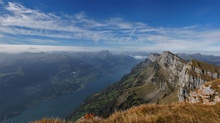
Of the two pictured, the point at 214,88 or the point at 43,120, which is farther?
the point at 214,88

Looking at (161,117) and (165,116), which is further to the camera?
(165,116)

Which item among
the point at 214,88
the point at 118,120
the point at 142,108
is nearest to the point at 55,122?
the point at 118,120

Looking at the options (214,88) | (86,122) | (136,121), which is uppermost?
(136,121)

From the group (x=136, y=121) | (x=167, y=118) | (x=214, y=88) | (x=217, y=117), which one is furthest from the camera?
(x=214, y=88)

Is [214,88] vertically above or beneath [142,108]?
beneath

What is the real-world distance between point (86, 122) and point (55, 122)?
51.5 inches

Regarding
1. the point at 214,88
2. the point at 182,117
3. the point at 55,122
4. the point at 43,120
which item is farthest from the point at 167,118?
the point at 214,88

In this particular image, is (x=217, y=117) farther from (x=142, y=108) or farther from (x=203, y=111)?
(x=142, y=108)

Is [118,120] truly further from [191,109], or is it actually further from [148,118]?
[191,109]

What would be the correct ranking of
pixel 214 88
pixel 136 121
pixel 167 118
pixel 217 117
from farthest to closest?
1. pixel 214 88
2. pixel 217 117
3. pixel 167 118
4. pixel 136 121

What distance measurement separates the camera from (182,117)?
22.6ft

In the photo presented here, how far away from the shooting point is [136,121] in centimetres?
626

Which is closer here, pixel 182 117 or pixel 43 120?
pixel 43 120

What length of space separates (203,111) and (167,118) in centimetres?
295
